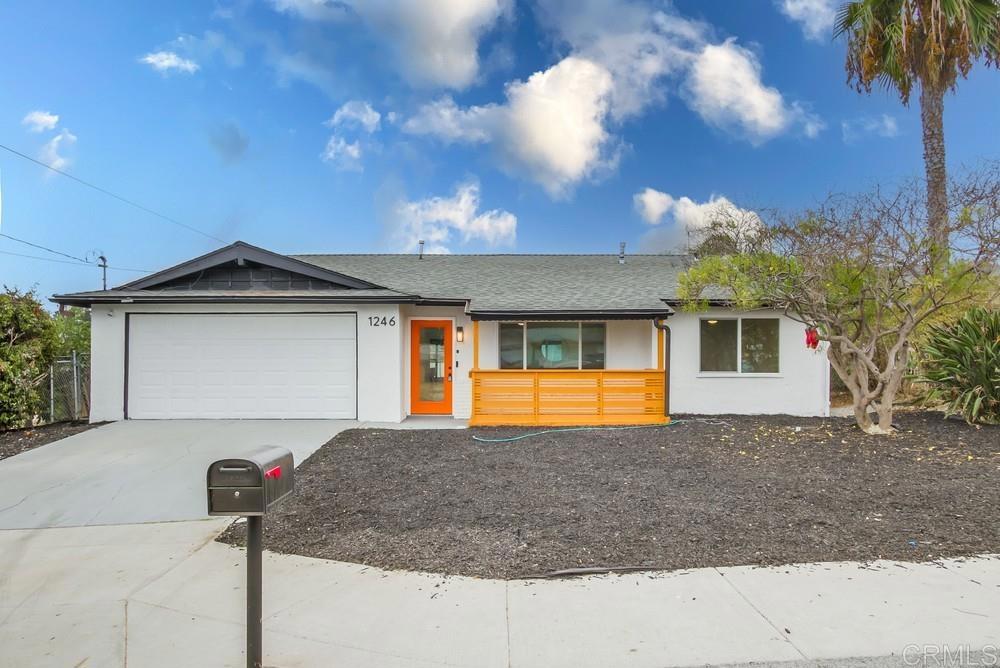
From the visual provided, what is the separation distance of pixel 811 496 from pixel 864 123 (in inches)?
484

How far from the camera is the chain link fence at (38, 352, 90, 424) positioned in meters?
9.75

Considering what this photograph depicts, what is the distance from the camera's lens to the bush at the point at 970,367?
8.67 m

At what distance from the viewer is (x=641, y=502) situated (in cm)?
507

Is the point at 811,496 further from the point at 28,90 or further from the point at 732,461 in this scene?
the point at 28,90

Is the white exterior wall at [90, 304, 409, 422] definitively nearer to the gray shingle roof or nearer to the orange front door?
the orange front door

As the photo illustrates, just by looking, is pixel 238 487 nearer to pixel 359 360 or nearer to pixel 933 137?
pixel 359 360

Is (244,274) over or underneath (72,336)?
over

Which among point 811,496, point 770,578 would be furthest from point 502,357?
point 770,578

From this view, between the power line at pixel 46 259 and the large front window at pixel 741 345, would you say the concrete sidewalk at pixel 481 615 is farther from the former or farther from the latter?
the power line at pixel 46 259

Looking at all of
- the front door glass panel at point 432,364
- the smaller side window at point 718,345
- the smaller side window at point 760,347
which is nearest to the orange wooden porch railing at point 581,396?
the front door glass panel at point 432,364

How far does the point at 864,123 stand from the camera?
42.8ft

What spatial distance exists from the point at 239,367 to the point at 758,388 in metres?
11.0

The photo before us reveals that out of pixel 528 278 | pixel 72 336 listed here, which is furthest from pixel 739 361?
pixel 72 336

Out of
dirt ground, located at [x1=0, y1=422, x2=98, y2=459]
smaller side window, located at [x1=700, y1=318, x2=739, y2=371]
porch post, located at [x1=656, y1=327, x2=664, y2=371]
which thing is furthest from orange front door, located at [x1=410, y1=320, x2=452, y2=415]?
dirt ground, located at [x1=0, y1=422, x2=98, y2=459]
